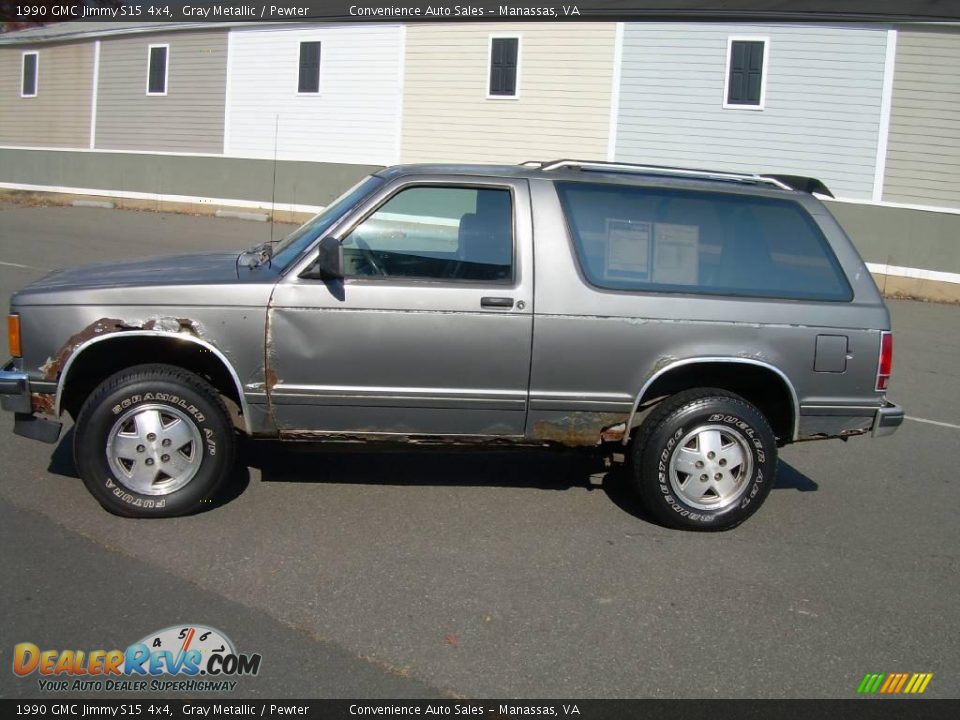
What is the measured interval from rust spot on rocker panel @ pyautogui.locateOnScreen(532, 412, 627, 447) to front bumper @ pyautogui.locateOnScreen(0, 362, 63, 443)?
2.54 meters

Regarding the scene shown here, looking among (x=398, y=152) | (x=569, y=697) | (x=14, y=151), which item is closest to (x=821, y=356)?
(x=569, y=697)

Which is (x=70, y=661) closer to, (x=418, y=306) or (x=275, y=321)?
(x=275, y=321)

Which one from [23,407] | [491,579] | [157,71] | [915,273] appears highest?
[157,71]

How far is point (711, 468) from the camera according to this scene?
516 centimetres

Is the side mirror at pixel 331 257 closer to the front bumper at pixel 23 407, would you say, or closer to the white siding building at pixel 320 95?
the front bumper at pixel 23 407

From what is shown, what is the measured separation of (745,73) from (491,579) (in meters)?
18.3

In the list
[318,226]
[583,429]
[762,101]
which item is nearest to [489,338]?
[583,429]

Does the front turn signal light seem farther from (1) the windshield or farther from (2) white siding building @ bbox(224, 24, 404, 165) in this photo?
(2) white siding building @ bbox(224, 24, 404, 165)

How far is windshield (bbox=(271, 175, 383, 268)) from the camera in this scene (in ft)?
16.5

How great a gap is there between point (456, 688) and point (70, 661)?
1.46 m

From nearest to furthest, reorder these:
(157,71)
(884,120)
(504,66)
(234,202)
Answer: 1. (884,120)
2. (504,66)
3. (234,202)
4. (157,71)

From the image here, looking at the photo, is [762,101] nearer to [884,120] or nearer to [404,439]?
[884,120]

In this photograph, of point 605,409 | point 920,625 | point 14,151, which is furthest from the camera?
point 14,151

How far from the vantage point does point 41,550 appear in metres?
4.48
